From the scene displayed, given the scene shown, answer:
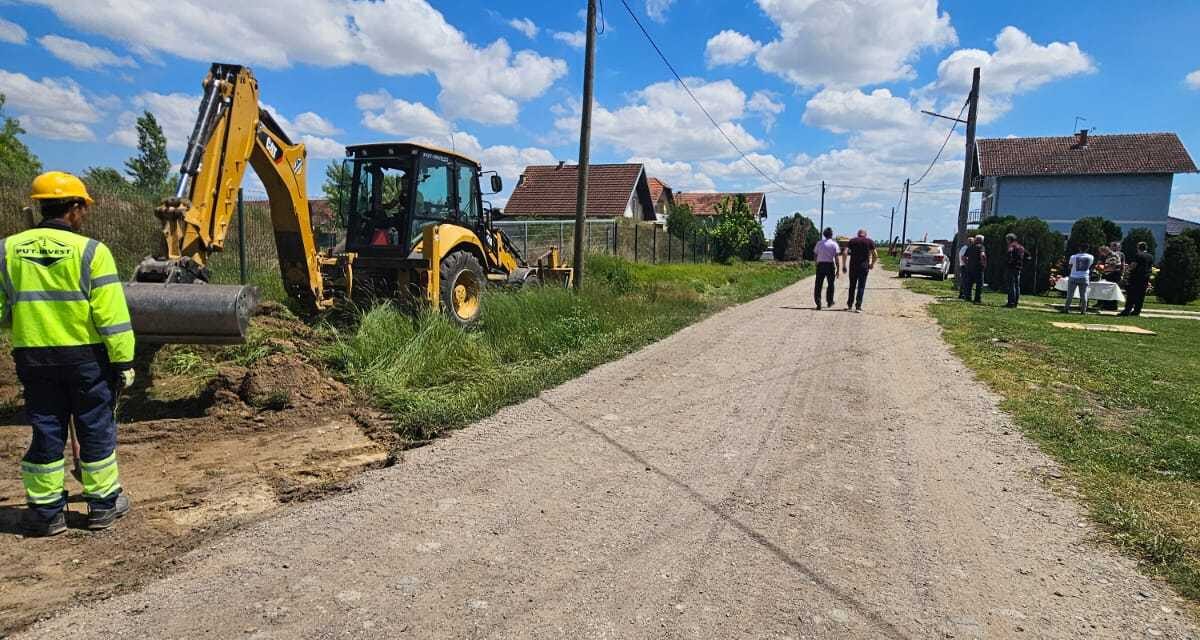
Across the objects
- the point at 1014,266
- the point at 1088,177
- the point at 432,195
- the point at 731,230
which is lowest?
the point at 1014,266

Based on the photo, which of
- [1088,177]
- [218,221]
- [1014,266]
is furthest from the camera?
[1088,177]

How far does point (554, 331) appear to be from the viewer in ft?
29.7

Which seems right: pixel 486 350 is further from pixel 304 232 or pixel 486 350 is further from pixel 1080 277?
pixel 1080 277

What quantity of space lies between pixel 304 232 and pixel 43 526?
4769 millimetres

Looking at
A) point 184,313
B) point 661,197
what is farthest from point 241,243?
point 661,197

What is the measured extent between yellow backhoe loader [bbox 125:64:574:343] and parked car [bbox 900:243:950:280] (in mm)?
23168

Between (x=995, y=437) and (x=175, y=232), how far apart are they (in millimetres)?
7165

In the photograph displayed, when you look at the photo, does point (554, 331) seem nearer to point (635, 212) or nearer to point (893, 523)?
point (893, 523)

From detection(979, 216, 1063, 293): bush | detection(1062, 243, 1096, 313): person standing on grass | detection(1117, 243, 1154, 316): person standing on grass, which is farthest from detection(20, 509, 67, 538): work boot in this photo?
detection(979, 216, 1063, 293): bush

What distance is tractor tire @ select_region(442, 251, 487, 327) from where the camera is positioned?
29.1 feet

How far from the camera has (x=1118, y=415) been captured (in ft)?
19.6

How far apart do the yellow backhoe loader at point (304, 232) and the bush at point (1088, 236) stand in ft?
63.6

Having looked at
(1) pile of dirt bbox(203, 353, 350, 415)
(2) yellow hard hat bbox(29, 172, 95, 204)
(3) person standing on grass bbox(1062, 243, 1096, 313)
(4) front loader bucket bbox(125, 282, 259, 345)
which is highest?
(2) yellow hard hat bbox(29, 172, 95, 204)

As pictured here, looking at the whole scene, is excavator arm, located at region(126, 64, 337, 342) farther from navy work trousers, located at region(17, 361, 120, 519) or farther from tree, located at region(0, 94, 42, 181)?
tree, located at region(0, 94, 42, 181)
